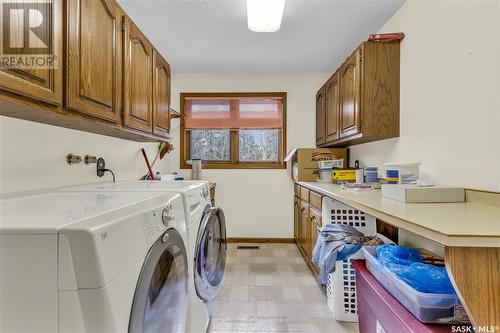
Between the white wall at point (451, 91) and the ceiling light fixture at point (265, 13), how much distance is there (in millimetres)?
1015

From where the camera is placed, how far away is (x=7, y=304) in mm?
586

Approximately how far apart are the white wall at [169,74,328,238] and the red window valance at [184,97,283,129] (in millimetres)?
135

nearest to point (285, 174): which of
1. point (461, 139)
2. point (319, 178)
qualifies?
point (319, 178)

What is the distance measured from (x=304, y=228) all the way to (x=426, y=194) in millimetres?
1740

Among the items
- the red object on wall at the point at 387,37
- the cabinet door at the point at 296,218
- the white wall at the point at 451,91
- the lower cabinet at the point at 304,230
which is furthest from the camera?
the cabinet door at the point at 296,218

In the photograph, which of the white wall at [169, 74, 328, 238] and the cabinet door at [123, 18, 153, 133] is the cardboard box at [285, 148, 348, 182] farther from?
the cabinet door at [123, 18, 153, 133]

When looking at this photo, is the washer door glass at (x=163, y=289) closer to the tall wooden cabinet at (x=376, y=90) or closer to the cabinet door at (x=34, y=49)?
the cabinet door at (x=34, y=49)

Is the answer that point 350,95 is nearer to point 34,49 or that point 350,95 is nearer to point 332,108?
point 332,108

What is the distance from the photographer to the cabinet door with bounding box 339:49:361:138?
225 cm

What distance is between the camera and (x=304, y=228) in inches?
116

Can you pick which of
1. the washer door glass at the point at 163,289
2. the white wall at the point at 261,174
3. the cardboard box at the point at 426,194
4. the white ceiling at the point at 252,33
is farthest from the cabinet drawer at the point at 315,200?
the white ceiling at the point at 252,33

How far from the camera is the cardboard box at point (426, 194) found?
131cm

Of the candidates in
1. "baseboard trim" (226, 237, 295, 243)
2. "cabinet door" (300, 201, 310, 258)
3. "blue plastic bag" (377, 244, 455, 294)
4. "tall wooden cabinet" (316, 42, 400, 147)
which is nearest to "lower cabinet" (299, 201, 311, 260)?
"cabinet door" (300, 201, 310, 258)

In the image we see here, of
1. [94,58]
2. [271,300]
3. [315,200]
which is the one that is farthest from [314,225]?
[94,58]
